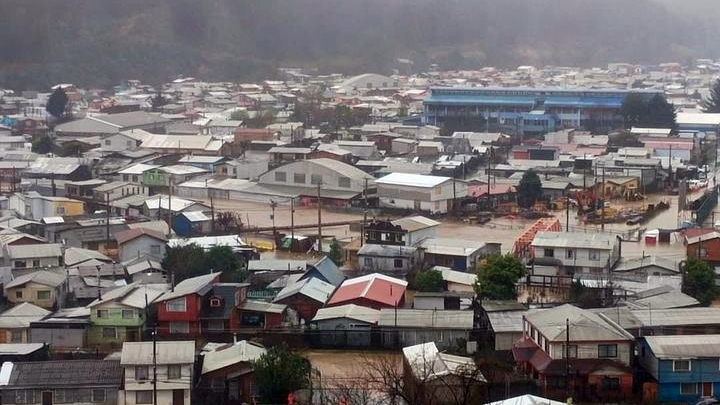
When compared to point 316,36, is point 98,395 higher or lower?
lower

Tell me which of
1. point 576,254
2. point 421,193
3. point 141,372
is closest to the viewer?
point 141,372

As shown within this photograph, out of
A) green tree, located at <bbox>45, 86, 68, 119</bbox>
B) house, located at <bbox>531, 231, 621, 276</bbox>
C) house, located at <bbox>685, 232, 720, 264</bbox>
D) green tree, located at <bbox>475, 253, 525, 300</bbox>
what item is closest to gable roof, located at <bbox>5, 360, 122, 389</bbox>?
green tree, located at <bbox>475, 253, 525, 300</bbox>

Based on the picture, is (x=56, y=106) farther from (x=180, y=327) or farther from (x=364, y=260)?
(x=180, y=327)

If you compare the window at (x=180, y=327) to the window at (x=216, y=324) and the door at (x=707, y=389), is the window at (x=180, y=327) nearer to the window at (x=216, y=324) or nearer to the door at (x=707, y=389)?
the window at (x=216, y=324)

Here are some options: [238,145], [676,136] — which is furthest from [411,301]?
[676,136]

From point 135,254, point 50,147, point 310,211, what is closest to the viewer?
point 135,254

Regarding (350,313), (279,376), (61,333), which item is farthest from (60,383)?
(350,313)

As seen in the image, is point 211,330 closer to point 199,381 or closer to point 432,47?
point 199,381
